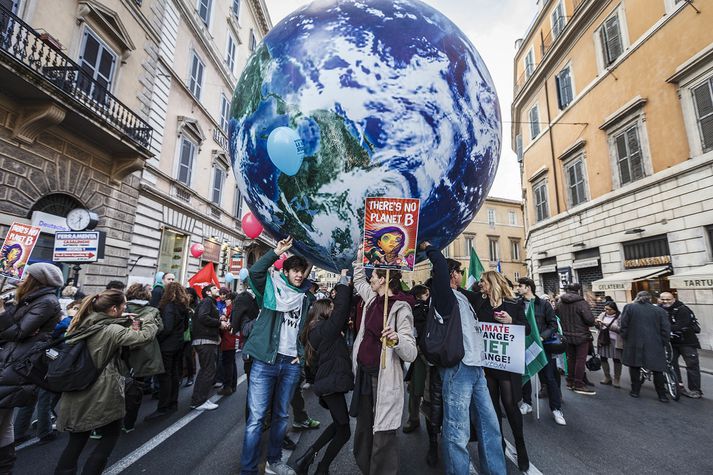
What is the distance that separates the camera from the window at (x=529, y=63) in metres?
17.8

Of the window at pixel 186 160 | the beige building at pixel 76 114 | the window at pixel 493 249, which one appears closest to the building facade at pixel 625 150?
the beige building at pixel 76 114

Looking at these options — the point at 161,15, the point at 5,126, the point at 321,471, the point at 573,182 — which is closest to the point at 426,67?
the point at 321,471

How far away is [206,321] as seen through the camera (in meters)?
4.51

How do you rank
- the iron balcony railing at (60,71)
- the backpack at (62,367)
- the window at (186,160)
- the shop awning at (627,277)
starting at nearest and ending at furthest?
the backpack at (62,367), the iron balcony railing at (60,71), the shop awning at (627,277), the window at (186,160)

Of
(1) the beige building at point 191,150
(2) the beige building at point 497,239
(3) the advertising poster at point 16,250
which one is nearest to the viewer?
(3) the advertising poster at point 16,250

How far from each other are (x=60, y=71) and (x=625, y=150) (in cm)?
1604

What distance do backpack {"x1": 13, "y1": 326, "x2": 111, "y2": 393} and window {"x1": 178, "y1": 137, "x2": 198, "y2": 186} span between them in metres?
11.4

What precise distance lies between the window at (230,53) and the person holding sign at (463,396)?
57.6 feet

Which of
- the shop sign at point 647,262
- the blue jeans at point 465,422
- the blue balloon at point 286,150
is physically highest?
the shop sign at point 647,262

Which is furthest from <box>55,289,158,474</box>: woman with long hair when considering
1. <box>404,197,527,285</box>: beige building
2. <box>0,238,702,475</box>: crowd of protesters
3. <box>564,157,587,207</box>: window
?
<box>404,197,527,285</box>: beige building

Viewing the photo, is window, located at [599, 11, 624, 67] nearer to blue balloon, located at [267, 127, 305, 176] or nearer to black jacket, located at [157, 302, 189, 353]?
blue balloon, located at [267, 127, 305, 176]

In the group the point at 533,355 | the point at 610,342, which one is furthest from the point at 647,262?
the point at 533,355

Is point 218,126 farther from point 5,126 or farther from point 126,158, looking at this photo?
point 5,126

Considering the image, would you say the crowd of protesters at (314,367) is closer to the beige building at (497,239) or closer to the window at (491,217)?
the beige building at (497,239)
